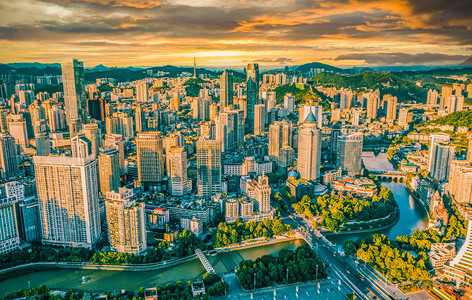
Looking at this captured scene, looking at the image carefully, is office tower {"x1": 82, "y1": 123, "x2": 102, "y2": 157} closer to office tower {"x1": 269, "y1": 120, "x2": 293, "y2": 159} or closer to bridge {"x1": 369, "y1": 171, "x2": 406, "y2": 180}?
office tower {"x1": 269, "y1": 120, "x2": 293, "y2": 159}

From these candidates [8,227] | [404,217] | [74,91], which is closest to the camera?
[8,227]

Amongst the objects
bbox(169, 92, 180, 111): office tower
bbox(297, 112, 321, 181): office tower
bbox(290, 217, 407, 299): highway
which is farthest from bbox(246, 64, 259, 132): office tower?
bbox(290, 217, 407, 299): highway

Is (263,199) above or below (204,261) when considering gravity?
above

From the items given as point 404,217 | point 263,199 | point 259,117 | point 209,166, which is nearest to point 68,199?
point 209,166

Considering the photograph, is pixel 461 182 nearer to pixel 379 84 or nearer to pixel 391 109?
pixel 391 109

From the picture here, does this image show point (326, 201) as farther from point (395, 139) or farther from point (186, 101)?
point (186, 101)

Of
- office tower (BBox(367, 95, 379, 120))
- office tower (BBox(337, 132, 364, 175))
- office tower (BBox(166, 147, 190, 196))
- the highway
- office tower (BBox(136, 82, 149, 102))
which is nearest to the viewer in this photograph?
the highway

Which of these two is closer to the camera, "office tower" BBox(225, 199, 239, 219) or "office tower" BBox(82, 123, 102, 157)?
"office tower" BBox(225, 199, 239, 219)
